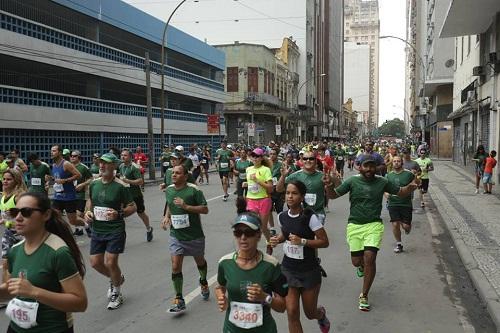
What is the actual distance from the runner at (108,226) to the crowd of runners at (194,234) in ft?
0.04

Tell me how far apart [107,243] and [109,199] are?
50cm

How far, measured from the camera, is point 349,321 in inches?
213

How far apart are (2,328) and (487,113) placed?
22.0m

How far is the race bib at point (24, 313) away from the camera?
2795 millimetres

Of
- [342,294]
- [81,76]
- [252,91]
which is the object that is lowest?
[342,294]

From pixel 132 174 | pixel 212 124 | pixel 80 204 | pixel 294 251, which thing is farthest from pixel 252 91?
pixel 294 251

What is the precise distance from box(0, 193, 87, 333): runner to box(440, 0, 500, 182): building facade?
19.1 m

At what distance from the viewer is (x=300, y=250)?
4.39m

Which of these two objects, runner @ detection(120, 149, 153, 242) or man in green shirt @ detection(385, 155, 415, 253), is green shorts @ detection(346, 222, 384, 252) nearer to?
man in green shirt @ detection(385, 155, 415, 253)

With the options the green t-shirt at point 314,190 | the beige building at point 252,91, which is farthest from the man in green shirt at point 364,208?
the beige building at point 252,91

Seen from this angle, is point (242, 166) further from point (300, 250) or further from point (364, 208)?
point (300, 250)

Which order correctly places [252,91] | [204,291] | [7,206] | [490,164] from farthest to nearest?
[252,91] → [490,164] → [204,291] → [7,206]

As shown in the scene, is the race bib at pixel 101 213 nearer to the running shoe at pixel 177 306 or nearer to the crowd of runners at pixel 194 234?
the crowd of runners at pixel 194 234

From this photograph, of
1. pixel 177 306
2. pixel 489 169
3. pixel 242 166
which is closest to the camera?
pixel 177 306
